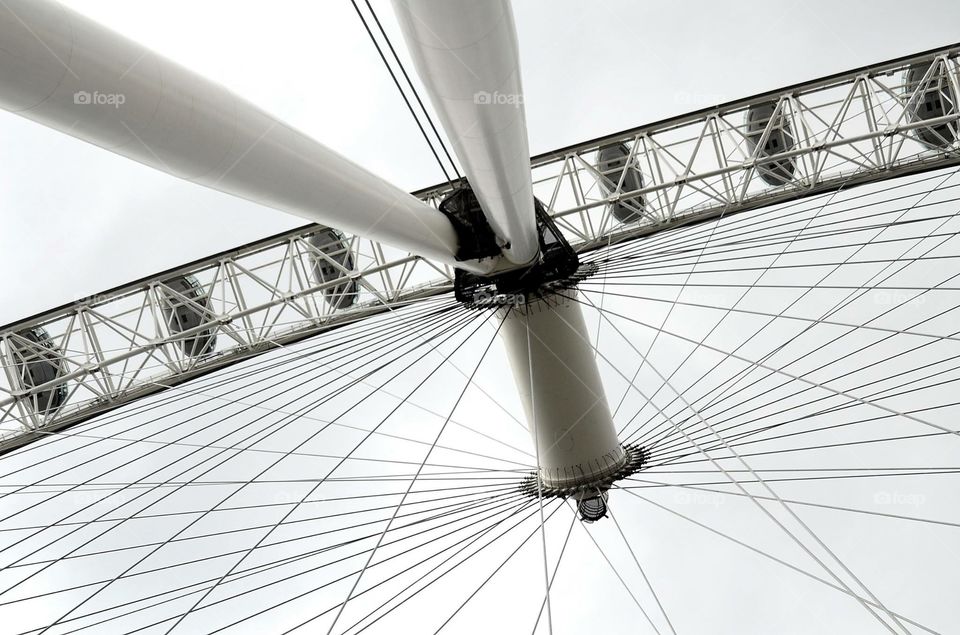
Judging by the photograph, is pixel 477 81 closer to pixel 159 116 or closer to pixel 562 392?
pixel 159 116

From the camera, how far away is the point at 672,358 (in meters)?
28.0

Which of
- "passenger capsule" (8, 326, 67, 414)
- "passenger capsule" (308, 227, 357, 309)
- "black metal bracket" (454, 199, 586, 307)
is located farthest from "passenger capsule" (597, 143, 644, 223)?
"passenger capsule" (8, 326, 67, 414)

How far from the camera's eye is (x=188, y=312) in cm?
1555

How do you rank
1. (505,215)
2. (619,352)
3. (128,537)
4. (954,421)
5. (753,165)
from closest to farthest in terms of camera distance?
(505,215)
(753,165)
(619,352)
(954,421)
(128,537)

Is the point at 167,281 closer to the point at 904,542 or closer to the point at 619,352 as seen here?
the point at 619,352

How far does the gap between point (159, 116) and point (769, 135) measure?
13.7 metres

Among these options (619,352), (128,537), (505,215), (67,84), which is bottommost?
(128,537)

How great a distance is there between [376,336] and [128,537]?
26.9 m

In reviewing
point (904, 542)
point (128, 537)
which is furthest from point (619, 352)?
point (128, 537)

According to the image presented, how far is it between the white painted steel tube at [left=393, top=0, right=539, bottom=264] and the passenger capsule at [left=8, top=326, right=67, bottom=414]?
1270 centimetres

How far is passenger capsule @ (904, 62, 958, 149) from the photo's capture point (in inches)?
585

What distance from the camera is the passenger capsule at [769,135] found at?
49.2ft

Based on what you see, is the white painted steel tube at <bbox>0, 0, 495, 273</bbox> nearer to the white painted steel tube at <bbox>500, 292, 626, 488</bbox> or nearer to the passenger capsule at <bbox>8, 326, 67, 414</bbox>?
the white painted steel tube at <bbox>500, 292, 626, 488</bbox>

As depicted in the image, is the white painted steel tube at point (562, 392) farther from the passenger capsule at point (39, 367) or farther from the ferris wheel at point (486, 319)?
the passenger capsule at point (39, 367)
